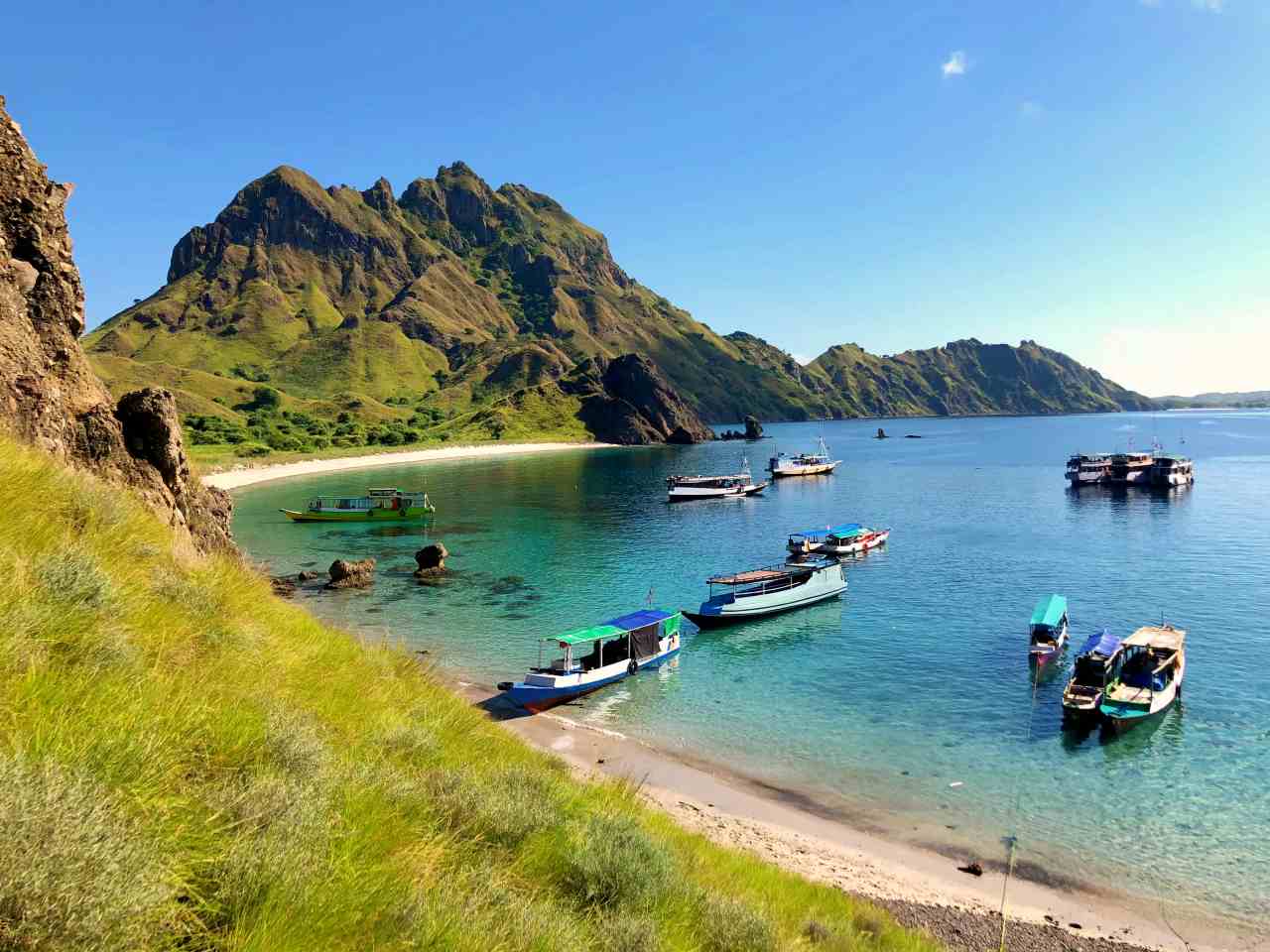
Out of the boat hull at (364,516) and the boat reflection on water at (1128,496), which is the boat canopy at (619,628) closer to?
the boat hull at (364,516)

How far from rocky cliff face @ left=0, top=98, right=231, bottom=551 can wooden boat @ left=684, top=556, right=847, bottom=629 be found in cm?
2901

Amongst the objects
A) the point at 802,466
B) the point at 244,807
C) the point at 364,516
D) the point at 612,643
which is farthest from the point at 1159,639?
the point at 802,466

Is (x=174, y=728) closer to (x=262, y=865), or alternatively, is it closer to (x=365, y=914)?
(x=262, y=865)

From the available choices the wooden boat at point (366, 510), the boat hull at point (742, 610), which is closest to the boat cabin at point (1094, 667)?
the boat hull at point (742, 610)

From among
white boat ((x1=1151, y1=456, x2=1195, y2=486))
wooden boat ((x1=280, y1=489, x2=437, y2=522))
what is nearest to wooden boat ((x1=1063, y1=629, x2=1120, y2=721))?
wooden boat ((x1=280, y1=489, x2=437, y2=522))

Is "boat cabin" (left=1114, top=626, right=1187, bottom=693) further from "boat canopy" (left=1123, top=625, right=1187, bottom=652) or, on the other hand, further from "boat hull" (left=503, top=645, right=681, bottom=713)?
"boat hull" (left=503, top=645, right=681, bottom=713)

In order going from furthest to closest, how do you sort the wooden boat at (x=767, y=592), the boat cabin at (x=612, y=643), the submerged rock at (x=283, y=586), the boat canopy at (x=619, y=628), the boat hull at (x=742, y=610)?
the submerged rock at (x=283, y=586)
the wooden boat at (x=767, y=592)
the boat hull at (x=742, y=610)
the boat canopy at (x=619, y=628)
the boat cabin at (x=612, y=643)

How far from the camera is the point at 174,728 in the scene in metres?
6.22

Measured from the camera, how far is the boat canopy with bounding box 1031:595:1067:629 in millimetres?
35244

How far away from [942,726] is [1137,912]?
10.1m

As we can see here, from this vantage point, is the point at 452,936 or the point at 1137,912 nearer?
the point at 452,936

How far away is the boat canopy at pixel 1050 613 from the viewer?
35.2 m

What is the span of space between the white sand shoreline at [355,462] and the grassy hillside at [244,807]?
92628 millimetres

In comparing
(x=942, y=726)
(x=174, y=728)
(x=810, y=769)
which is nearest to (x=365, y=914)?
(x=174, y=728)
